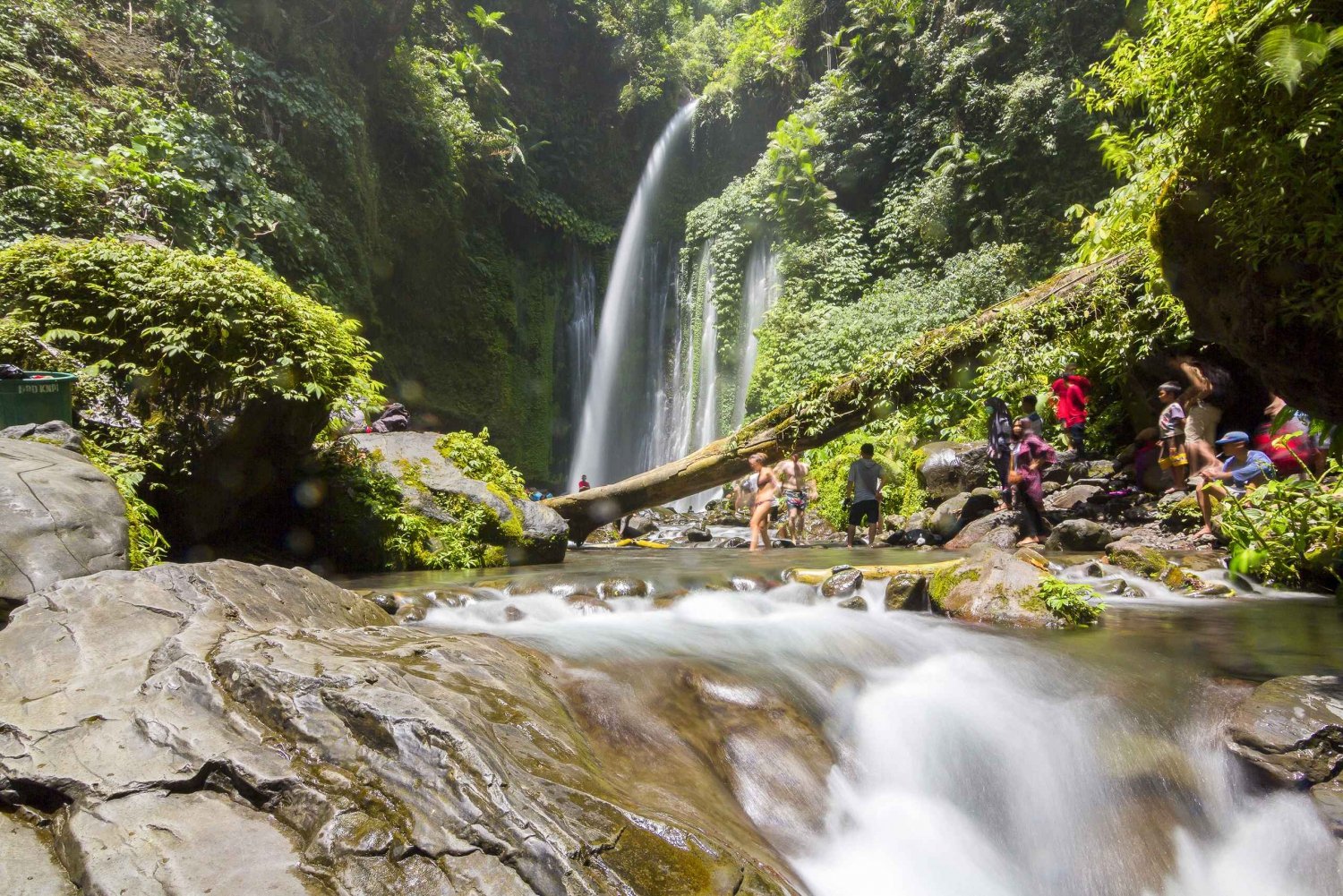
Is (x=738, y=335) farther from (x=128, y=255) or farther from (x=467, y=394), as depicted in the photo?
(x=128, y=255)

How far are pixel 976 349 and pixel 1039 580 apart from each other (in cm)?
527

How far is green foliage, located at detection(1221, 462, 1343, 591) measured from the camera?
4.71m

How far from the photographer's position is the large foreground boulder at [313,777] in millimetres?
1967

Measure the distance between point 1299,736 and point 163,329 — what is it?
8.88 m

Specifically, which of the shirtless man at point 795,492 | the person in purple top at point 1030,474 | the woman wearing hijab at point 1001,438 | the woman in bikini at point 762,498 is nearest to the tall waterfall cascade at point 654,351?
the shirtless man at point 795,492

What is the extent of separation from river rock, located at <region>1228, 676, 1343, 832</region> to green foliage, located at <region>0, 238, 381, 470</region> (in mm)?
7617

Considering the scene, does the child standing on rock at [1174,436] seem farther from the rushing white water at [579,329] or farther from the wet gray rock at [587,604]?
the rushing white water at [579,329]

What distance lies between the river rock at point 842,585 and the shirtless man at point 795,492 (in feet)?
18.5

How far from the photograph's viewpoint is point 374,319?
1797 cm

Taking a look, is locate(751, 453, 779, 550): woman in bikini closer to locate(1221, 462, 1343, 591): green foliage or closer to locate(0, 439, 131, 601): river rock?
locate(1221, 462, 1343, 591): green foliage

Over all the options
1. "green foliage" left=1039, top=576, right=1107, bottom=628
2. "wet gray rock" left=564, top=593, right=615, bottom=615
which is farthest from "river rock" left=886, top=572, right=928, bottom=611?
"wet gray rock" left=564, top=593, right=615, bottom=615

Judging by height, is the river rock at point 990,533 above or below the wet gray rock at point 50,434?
below

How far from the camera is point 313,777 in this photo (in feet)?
7.32

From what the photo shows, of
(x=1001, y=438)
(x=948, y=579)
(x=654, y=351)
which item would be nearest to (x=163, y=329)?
(x=948, y=579)
